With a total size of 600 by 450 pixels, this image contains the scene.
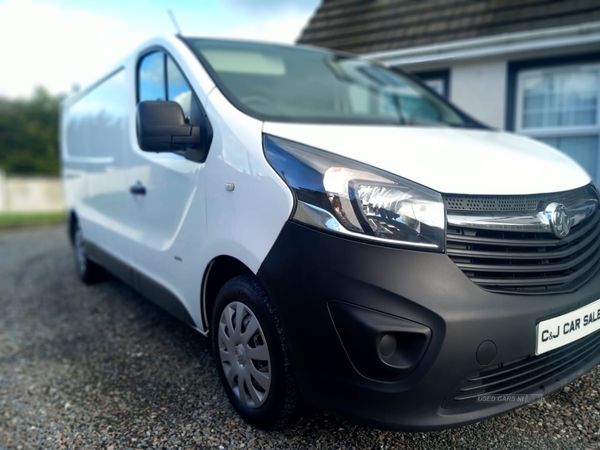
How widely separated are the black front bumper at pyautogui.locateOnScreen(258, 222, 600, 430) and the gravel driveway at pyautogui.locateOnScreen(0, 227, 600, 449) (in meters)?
0.43

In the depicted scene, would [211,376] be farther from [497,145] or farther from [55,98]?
[55,98]

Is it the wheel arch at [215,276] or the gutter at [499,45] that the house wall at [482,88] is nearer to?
the gutter at [499,45]

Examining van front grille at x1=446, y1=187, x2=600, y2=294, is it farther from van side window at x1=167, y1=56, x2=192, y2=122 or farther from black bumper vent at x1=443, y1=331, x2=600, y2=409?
van side window at x1=167, y1=56, x2=192, y2=122

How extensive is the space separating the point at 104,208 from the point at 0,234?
9.25 m

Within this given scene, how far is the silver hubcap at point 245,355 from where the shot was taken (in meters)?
2.13

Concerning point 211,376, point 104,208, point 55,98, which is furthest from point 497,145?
point 55,98

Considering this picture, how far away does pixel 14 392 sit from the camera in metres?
2.98

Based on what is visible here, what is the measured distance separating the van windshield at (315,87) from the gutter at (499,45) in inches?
84.6

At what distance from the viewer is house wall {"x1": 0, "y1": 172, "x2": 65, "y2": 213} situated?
82.3 ft

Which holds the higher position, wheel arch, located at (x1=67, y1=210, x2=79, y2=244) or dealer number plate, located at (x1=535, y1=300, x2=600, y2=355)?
dealer number plate, located at (x1=535, y1=300, x2=600, y2=355)

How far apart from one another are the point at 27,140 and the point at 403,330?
3614 cm

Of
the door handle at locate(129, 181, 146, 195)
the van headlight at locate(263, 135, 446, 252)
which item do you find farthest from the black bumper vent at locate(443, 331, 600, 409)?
the door handle at locate(129, 181, 146, 195)

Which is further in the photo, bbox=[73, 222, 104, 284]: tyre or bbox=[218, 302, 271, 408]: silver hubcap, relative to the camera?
bbox=[73, 222, 104, 284]: tyre

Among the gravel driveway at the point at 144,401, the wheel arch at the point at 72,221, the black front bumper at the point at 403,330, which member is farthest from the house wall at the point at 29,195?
the black front bumper at the point at 403,330
